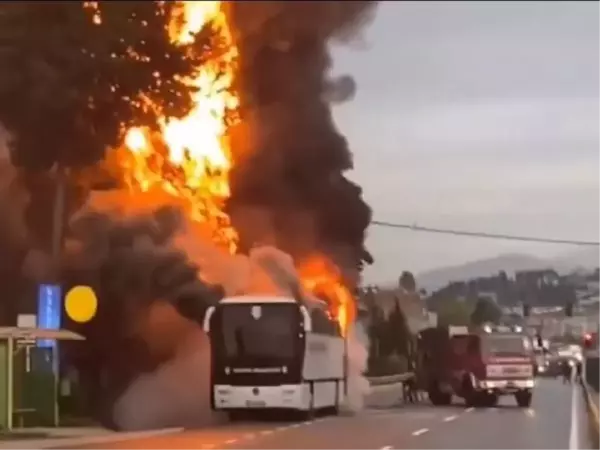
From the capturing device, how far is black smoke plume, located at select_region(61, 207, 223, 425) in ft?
107

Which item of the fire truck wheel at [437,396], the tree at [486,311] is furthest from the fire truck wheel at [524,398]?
the tree at [486,311]

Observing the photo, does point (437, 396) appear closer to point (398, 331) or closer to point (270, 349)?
point (270, 349)

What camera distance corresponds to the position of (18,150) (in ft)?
108

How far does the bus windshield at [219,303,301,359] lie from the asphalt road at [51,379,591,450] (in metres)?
1.38

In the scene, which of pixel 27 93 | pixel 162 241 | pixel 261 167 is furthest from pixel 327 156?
pixel 162 241

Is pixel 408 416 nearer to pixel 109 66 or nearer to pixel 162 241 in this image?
pixel 162 241

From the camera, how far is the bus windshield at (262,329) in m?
27.8

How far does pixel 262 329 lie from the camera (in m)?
28.0

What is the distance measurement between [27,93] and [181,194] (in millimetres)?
4003

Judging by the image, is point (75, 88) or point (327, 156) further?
point (75, 88)

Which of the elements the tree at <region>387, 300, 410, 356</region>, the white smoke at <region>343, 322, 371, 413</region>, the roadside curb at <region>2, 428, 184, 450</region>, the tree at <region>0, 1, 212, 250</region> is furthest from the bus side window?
the tree at <region>0, 1, 212, 250</region>

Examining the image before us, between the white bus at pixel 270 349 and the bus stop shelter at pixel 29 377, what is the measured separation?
3100mm

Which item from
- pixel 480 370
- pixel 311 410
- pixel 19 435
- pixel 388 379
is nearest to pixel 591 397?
pixel 480 370

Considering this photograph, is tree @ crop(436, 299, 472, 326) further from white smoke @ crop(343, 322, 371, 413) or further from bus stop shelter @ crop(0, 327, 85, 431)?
bus stop shelter @ crop(0, 327, 85, 431)
